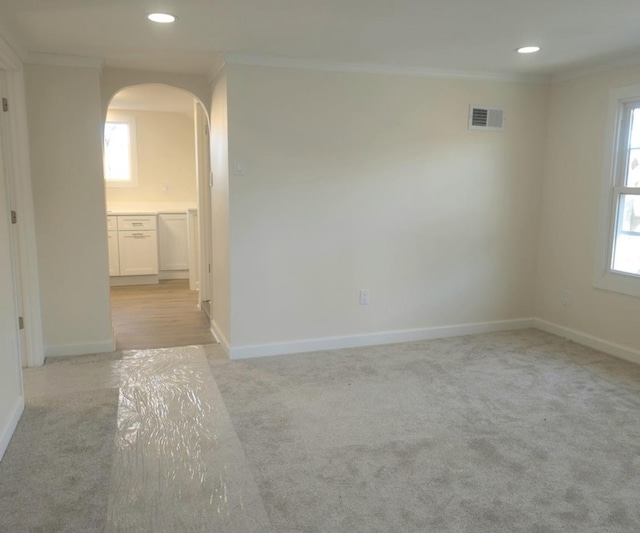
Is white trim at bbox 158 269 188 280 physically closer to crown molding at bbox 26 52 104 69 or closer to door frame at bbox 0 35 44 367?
door frame at bbox 0 35 44 367

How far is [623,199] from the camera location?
402 cm

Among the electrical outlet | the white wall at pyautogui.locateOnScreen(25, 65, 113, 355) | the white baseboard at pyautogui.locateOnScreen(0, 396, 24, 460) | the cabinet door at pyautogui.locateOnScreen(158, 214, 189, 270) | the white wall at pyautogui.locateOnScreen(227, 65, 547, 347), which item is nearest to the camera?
the white baseboard at pyautogui.locateOnScreen(0, 396, 24, 460)

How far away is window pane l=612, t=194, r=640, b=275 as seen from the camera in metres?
3.96

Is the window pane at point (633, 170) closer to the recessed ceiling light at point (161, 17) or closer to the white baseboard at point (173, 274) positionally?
the recessed ceiling light at point (161, 17)

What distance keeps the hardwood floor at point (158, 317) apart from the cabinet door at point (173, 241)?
37cm

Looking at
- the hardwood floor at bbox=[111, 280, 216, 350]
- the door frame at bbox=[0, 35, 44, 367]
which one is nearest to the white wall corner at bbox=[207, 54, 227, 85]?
the door frame at bbox=[0, 35, 44, 367]

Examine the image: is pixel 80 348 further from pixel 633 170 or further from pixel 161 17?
pixel 633 170

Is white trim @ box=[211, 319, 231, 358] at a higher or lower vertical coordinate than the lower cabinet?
lower

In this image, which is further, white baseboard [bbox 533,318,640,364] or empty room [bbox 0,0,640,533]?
white baseboard [bbox 533,318,640,364]

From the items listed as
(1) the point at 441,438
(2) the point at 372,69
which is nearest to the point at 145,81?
(2) the point at 372,69

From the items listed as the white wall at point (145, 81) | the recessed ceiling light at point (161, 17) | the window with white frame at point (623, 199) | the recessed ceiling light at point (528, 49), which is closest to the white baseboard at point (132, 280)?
the white wall at point (145, 81)

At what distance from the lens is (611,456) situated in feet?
8.46

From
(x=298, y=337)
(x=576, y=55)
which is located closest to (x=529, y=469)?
(x=298, y=337)

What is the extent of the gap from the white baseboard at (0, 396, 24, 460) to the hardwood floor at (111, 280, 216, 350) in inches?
50.2
